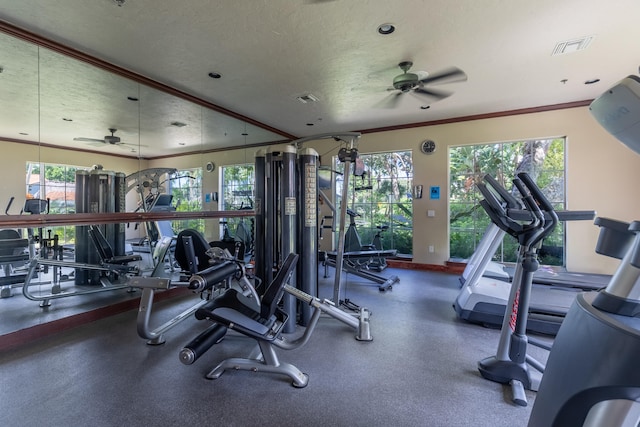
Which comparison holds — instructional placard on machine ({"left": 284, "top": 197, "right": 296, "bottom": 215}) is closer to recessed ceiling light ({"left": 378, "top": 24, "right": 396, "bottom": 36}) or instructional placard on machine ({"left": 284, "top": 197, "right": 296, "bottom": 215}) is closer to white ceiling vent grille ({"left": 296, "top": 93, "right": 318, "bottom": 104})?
recessed ceiling light ({"left": 378, "top": 24, "right": 396, "bottom": 36})

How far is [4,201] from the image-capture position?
2.81 m

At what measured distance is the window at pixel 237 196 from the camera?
5.64 m

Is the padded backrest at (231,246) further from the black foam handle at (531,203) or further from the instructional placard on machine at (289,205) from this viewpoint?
the black foam handle at (531,203)

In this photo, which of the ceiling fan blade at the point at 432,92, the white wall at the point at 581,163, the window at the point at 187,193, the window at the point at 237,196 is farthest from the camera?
the window at the point at 237,196

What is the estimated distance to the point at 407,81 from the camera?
3.24 metres

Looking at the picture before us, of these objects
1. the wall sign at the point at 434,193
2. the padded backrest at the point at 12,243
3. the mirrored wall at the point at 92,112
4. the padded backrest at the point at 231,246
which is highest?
the mirrored wall at the point at 92,112

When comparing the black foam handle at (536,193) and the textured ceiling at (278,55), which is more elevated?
the textured ceiling at (278,55)

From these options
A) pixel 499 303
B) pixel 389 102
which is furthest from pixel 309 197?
pixel 389 102

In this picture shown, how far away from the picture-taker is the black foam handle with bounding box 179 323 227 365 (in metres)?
1.88

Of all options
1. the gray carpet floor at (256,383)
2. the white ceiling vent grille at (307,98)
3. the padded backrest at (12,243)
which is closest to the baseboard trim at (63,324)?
the gray carpet floor at (256,383)

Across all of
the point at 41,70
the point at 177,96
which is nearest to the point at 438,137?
the point at 177,96

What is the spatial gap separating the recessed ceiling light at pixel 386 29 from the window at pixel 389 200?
3.38 meters

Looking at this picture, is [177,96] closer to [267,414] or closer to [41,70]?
[41,70]

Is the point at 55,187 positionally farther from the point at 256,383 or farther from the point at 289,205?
the point at 256,383
